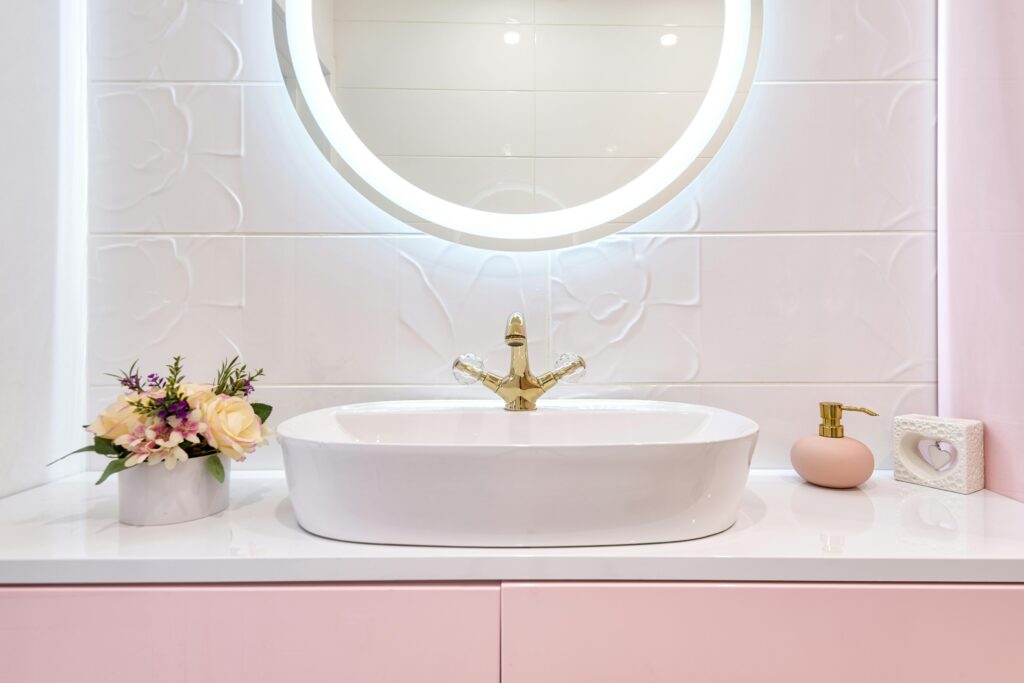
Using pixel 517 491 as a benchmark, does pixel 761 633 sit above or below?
below

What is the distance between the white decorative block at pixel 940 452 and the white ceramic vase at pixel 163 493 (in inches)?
38.9

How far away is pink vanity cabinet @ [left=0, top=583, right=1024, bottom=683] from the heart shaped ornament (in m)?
0.34

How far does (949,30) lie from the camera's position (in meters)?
0.92

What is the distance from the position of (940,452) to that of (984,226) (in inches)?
13.8

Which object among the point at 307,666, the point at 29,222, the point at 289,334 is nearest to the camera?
the point at 307,666

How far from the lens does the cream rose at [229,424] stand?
2.21 feet

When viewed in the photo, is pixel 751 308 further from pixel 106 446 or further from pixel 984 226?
pixel 106 446

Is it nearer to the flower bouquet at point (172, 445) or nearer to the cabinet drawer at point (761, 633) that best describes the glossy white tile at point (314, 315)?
the flower bouquet at point (172, 445)

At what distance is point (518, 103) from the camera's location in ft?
3.17

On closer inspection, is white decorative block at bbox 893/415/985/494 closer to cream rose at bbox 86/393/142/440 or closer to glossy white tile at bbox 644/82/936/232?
glossy white tile at bbox 644/82/936/232

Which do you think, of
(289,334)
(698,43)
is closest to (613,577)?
(289,334)

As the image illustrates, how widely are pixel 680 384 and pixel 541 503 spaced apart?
475 mm

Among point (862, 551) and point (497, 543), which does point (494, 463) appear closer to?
point (497, 543)

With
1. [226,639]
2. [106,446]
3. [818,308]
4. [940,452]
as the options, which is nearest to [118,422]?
[106,446]
